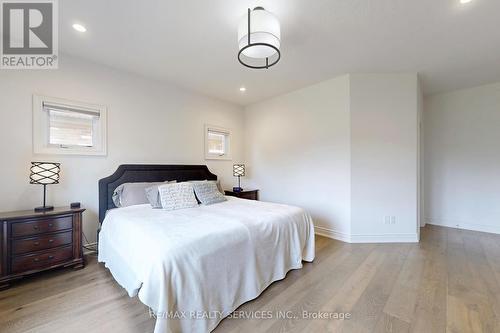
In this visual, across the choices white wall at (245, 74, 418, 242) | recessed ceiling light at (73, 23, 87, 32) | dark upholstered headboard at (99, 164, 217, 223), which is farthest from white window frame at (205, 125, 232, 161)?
recessed ceiling light at (73, 23, 87, 32)

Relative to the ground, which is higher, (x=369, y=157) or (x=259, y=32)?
(x=259, y=32)

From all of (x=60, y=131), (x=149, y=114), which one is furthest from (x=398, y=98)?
(x=60, y=131)

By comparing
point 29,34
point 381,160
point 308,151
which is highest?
point 29,34

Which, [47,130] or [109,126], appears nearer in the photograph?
[47,130]

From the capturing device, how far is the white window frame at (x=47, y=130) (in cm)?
259

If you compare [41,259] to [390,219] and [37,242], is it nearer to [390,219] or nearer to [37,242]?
[37,242]

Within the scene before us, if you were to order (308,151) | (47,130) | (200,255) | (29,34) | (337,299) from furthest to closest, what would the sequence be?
(308,151) → (47,130) → (29,34) → (337,299) → (200,255)

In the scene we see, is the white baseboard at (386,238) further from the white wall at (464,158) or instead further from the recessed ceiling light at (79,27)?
the recessed ceiling light at (79,27)

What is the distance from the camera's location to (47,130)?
2691mm

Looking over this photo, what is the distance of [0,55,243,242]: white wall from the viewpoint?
8.06 ft

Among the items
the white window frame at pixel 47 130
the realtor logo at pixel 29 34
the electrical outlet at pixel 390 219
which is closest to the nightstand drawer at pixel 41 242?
the white window frame at pixel 47 130

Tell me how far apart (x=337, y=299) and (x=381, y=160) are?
7.64ft

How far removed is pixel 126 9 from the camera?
6.53ft

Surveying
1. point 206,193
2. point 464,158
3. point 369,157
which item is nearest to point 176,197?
point 206,193
